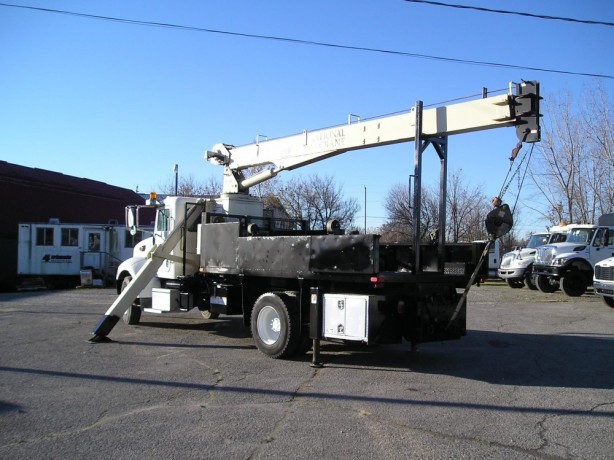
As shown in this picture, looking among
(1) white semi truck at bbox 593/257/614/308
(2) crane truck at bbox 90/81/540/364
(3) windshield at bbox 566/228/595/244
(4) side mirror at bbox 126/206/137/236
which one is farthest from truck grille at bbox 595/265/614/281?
(4) side mirror at bbox 126/206/137/236

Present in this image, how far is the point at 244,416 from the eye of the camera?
18.6ft

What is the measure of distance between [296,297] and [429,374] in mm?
2324

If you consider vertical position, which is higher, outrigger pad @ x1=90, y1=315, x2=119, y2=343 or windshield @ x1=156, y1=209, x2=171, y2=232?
windshield @ x1=156, y1=209, x2=171, y2=232

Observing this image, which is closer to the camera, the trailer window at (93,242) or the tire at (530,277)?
the tire at (530,277)

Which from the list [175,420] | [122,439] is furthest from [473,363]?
[122,439]

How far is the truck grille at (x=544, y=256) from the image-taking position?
21.4 m

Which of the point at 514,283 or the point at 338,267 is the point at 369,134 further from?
the point at 514,283

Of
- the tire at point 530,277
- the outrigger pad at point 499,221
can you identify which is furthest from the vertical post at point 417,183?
the tire at point 530,277

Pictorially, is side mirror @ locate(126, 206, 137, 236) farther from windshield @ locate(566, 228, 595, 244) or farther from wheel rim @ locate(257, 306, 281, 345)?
windshield @ locate(566, 228, 595, 244)

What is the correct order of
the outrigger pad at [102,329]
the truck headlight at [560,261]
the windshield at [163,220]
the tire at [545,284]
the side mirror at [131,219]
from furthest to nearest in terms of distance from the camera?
the tire at [545,284]
the truck headlight at [560,261]
the side mirror at [131,219]
the windshield at [163,220]
the outrigger pad at [102,329]

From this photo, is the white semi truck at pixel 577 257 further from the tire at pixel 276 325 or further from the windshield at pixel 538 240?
the tire at pixel 276 325

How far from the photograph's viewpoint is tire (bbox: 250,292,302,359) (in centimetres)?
846

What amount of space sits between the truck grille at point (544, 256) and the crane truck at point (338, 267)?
45.7ft

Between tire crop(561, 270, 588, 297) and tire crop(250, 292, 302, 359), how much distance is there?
15995mm
